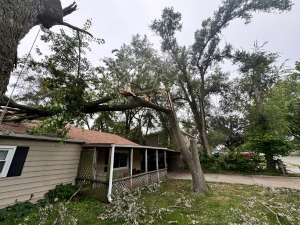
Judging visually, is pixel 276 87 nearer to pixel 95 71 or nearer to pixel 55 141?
pixel 95 71

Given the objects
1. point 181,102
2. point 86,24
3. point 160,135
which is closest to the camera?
point 86,24

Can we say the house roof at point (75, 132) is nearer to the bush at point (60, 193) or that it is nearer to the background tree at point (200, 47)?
the bush at point (60, 193)

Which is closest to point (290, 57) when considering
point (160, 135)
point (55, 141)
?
point (160, 135)

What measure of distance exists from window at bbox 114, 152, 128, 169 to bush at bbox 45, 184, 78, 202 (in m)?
3.43

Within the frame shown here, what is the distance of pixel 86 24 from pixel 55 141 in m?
4.98

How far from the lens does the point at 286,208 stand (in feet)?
15.0

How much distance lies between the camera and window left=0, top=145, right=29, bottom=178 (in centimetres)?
470

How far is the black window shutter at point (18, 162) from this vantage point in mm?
4801

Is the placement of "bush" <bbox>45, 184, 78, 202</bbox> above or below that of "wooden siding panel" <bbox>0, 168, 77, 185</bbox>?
below

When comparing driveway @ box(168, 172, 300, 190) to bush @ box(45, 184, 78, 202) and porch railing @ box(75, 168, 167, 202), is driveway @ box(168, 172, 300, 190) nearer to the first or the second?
porch railing @ box(75, 168, 167, 202)

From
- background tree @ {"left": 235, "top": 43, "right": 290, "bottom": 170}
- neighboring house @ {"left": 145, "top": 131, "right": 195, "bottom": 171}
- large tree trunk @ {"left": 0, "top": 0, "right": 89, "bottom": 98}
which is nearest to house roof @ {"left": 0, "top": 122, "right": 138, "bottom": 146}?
large tree trunk @ {"left": 0, "top": 0, "right": 89, "bottom": 98}

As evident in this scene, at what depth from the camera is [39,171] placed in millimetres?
5512

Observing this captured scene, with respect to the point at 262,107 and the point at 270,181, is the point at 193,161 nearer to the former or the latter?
the point at 270,181

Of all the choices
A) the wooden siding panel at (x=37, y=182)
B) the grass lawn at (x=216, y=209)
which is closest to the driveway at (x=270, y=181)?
the grass lawn at (x=216, y=209)
